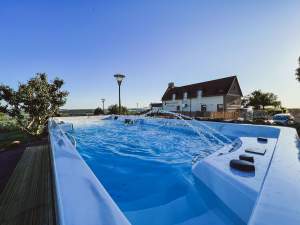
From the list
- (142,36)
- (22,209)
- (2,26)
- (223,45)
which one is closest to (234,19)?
(223,45)

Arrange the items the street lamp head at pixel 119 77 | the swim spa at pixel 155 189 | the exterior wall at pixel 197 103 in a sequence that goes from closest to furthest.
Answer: the swim spa at pixel 155 189 → the street lamp head at pixel 119 77 → the exterior wall at pixel 197 103

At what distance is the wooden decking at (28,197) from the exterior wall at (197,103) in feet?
74.9

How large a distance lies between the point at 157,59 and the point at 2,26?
30.0 feet

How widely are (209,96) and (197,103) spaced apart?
2379mm

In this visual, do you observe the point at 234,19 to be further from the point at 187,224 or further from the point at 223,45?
the point at 187,224

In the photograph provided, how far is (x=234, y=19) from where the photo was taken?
737cm

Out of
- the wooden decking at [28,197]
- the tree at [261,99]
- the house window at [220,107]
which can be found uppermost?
the tree at [261,99]

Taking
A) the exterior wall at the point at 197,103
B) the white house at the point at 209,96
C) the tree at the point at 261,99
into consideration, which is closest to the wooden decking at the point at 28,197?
the white house at the point at 209,96

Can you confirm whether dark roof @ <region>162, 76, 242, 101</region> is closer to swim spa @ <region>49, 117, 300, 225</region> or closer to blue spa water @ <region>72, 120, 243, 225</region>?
blue spa water @ <region>72, 120, 243, 225</region>

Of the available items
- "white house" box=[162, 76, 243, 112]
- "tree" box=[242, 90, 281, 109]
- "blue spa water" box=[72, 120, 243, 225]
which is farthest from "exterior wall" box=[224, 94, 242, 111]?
"blue spa water" box=[72, 120, 243, 225]

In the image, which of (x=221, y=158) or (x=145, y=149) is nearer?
(x=221, y=158)

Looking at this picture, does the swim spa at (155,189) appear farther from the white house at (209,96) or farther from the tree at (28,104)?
the white house at (209,96)

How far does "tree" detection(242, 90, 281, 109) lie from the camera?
32188mm

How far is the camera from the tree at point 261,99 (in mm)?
32188
